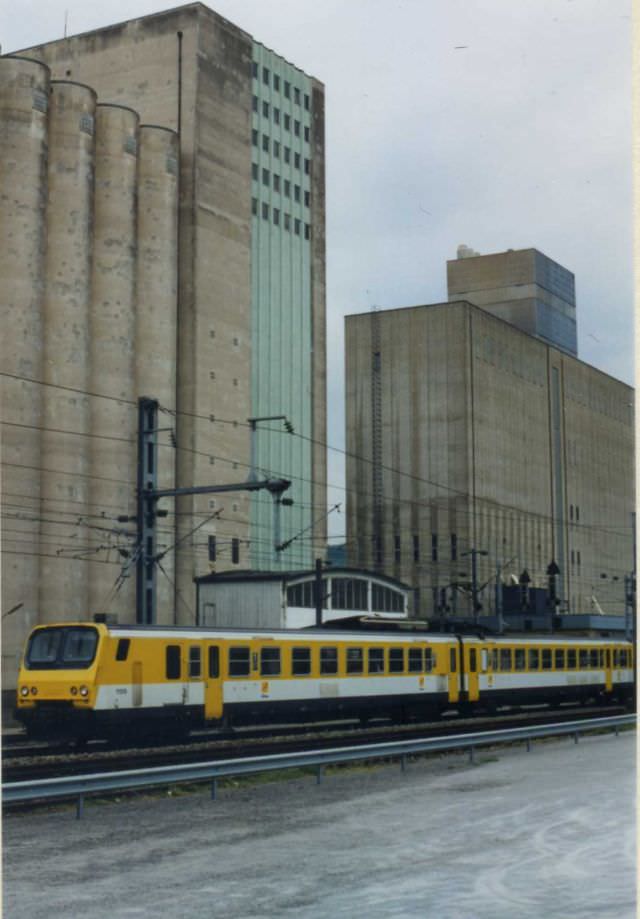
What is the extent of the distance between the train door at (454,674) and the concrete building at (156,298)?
23.9 metres

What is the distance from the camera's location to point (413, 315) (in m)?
133

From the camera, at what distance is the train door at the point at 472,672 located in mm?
41938

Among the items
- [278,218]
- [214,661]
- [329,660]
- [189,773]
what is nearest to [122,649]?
[214,661]

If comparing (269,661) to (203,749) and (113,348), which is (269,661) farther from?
(113,348)

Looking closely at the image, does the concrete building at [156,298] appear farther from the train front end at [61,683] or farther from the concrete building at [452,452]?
the concrete building at [452,452]

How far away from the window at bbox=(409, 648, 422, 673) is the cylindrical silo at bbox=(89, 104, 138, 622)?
3571 centimetres

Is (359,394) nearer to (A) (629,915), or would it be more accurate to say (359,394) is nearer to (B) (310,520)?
(B) (310,520)

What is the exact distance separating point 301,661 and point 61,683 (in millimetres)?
7975

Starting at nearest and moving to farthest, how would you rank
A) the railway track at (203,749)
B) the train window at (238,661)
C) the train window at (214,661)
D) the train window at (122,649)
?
the railway track at (203,749) → the train window at (122,649) → the train window at (214,661) → the train window at (238,661)

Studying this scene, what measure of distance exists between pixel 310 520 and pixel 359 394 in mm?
43984

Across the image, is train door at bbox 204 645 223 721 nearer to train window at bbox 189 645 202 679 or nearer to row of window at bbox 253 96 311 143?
train window at bbox 189 645 202 679

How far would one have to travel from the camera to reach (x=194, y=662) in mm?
30797

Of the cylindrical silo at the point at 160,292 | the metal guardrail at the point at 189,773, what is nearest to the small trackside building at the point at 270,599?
the cylindrical silo at the point at 160,292

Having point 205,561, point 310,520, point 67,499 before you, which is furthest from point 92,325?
point 310,520
